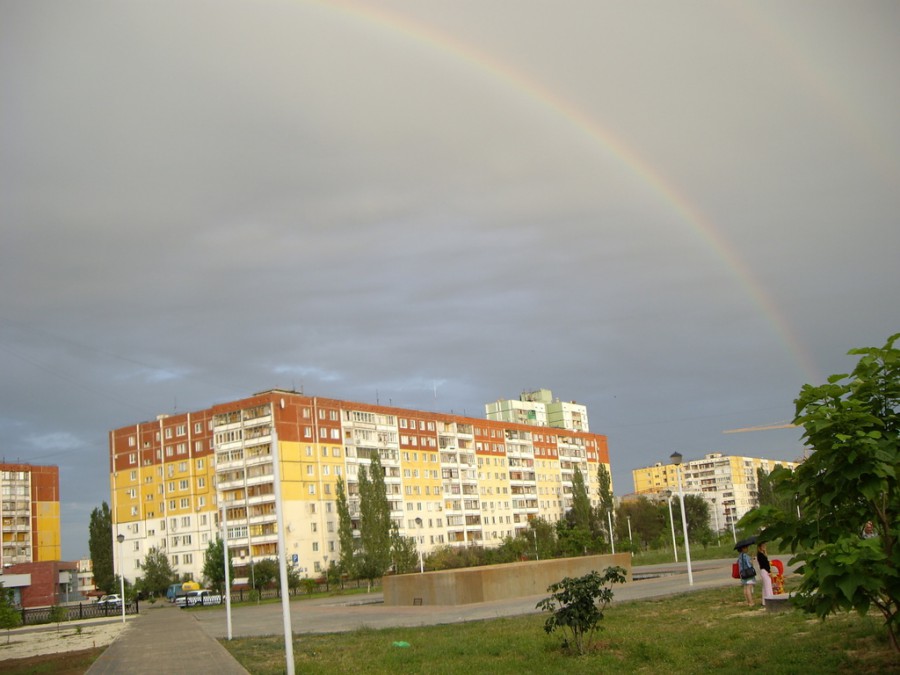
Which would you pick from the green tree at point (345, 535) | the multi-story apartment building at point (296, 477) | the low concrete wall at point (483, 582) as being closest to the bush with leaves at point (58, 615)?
the low concrete wall at point (483, 582)

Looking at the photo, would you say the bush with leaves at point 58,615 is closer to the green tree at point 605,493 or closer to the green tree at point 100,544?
the green tree at point 100,544

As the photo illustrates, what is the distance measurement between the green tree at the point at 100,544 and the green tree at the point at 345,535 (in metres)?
31.4

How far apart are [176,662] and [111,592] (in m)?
75.4

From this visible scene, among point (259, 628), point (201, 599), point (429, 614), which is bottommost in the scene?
point (201, 599)

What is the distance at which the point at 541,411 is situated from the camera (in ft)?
452

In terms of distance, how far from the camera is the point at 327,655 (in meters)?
18.0

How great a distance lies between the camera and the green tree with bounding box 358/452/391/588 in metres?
76.3

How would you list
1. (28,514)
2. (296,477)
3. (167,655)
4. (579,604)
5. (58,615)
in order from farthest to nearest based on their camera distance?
(28,514) → (296,477) → (58,615) → (167,655) → (579,604)

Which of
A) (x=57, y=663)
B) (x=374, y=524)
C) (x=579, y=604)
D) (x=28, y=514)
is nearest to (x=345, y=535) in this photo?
(x=374, y=524)

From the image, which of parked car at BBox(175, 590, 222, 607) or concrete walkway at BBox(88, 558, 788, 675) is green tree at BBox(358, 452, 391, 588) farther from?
concrete walkway at BBox(88, 558, 788, 675)

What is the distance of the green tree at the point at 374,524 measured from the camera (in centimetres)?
7631

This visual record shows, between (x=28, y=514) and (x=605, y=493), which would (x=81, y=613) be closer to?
(x=28, y=514)

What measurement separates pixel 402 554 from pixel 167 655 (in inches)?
2309

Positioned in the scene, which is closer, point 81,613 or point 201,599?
point 81,613
